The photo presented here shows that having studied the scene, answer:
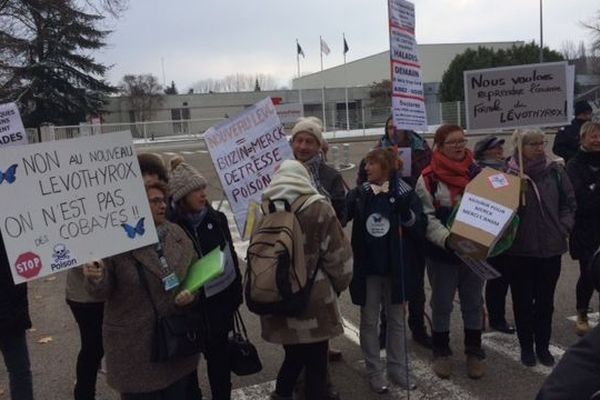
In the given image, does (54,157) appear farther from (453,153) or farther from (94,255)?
(453,153)

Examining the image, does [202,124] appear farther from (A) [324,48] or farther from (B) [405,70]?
(B) [405,70]

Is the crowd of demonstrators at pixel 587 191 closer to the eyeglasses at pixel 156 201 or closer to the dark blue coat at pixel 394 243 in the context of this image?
the dark blue coat at pixel 394 243

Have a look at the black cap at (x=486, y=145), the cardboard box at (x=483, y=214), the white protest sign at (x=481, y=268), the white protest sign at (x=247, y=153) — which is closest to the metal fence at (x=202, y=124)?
the white protest sign at (x=247, y=153)

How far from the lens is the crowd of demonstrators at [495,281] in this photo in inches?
197

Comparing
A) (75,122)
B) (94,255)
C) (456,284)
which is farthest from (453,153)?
(75,122)

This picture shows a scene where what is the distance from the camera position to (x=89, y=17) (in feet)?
141

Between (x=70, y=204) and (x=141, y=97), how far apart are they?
2266 inches

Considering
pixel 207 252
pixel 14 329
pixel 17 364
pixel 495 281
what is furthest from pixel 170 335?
pixel 495 281

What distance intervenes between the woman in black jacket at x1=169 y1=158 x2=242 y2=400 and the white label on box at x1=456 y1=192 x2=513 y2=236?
163 centimetres

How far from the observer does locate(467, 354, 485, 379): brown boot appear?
14.8 feet

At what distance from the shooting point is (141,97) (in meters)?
57.9

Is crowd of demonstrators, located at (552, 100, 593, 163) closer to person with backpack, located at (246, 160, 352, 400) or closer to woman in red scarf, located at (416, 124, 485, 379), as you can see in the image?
woman in red scarf, located at (416, 124, 485, 379)

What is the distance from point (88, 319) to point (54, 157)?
130 centimetres

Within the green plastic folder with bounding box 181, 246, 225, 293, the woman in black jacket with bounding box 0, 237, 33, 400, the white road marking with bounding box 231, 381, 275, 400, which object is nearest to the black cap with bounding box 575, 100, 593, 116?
the white road marking with bounding box 231, 381, 275, 400
